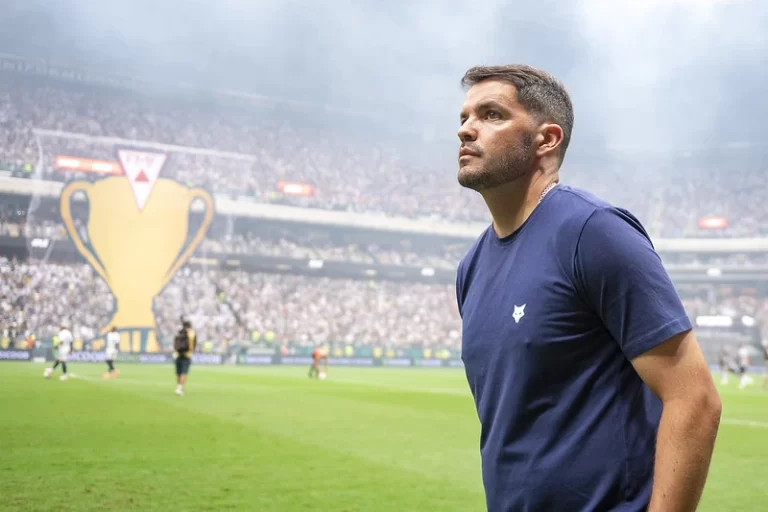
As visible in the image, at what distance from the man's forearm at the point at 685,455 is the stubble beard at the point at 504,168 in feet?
2.96

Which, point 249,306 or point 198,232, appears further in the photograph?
point 249,306

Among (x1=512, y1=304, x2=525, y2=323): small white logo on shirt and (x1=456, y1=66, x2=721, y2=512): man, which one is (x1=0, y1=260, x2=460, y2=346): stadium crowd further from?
(x1=512, y1=304, x2=525, y2=323): small white logo on shirt

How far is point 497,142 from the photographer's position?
252 cm

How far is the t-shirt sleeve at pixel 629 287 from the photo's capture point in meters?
2.06

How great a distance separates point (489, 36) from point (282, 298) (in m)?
44.2

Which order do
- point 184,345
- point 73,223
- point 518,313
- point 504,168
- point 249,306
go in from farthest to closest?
point 249,306 < point 73,223 < point 184,345 < point 504,168 < point 518,313

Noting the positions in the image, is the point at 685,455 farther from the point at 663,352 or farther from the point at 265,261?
the point at 265,261

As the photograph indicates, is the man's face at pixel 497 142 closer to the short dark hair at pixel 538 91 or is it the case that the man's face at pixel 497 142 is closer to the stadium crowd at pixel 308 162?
the short dark hair at pixel 538 91

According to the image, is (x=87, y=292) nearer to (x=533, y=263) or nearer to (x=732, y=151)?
(x=533, y=263)

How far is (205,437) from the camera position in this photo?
38.9 ft

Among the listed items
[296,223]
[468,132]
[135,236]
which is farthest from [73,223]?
[468,132]

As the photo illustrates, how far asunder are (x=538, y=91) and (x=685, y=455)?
126 centimetres

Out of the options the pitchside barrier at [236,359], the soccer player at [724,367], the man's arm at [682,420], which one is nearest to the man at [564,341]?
Answer: the man's arm at [682,420]

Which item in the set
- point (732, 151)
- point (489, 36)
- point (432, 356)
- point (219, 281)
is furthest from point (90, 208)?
point (732, 151)
